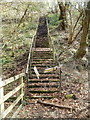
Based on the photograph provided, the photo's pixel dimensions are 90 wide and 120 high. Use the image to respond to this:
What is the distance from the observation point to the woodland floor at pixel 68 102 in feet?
22.0

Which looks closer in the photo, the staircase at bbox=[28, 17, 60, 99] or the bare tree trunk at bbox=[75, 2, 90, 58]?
the staircase at bbox=[28, 17, 60, 99]

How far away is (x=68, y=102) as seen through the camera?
7.94 metres

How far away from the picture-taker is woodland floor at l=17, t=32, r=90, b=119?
22.0ft

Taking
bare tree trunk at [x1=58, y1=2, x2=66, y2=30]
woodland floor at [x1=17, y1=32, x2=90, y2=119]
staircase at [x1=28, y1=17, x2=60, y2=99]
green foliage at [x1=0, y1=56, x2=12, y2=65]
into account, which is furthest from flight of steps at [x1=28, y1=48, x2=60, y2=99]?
bare tree trunk at [x1=58, y1=2, x2=66, y2=30]

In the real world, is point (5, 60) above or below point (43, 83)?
above

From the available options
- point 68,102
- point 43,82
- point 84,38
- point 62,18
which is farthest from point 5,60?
point 62,18

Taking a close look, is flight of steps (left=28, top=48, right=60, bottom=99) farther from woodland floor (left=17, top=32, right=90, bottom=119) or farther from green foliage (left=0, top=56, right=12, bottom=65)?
green foliage (left=0, top=56, right=12, bottom=65)

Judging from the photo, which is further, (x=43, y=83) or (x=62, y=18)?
(x=62, y=18)

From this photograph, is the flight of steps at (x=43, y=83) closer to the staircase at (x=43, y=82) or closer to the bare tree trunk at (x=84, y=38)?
the staircase at (x=43, y=82)

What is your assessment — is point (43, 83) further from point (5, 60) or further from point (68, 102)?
point (5, 60)

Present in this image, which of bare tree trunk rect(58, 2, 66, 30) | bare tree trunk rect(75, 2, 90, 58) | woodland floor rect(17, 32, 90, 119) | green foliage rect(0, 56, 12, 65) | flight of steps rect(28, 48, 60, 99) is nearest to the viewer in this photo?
woodland floor rect(17, 32, 90, 119)

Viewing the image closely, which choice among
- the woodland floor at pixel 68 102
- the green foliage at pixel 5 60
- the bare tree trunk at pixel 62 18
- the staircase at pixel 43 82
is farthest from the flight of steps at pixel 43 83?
the bare tree trunk at pixel 62 18

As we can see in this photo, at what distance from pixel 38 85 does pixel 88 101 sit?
9.67 ft

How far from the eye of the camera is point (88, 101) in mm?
8156
